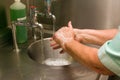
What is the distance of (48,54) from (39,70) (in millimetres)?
405

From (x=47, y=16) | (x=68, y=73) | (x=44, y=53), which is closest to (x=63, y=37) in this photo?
(x=68, y=73)

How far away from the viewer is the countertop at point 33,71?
3.57 ft

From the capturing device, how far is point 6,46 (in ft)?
4.65

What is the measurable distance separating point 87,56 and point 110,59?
0.14m

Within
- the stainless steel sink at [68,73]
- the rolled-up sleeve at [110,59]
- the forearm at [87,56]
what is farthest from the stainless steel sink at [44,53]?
the rolled-up sleeve at [110,59]

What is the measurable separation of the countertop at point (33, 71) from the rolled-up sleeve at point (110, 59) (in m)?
0.35

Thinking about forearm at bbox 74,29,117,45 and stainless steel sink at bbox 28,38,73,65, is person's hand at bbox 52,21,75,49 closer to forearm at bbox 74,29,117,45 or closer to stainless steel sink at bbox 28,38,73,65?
forearm at bbox 74,29,117,45

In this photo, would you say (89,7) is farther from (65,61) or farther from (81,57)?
(81,57)

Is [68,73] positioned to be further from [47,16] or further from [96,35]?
[47,16]

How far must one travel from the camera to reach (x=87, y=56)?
861 millimetres

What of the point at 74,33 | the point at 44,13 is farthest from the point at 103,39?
the point at 44,13

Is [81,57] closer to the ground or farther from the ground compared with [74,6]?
closer to the ground

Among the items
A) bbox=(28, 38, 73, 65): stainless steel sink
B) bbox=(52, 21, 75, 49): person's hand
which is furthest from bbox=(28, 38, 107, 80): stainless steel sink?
bbox=(28, 38, 73, 65): stainless steel sink

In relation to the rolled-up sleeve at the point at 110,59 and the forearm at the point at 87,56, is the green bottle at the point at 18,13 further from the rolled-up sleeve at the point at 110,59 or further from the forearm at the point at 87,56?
the rolled-up sleeve at the point at 110,59
